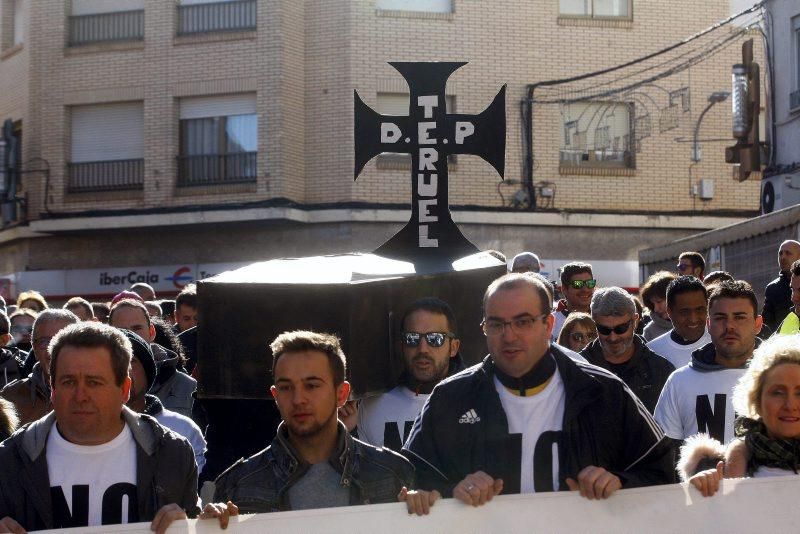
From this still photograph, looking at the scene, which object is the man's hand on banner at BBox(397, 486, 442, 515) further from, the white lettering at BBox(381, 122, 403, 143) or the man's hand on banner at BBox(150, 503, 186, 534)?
the white lettering at BBox(381, 122, 403, 143)

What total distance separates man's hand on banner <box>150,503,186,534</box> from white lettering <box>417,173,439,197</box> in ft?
14.0

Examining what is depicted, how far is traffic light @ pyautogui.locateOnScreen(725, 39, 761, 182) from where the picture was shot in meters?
20.0

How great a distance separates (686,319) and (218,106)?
17.4 m

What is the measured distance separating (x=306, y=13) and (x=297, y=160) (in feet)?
8.82

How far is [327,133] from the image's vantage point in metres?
23.3

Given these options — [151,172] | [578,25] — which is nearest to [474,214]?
[578,25]

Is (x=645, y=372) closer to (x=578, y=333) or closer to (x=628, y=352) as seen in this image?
(x=628, y=352)

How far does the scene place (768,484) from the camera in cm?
453

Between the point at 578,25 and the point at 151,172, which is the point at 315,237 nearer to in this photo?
the point at 151,172

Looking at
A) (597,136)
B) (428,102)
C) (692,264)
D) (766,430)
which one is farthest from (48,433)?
(597,136)

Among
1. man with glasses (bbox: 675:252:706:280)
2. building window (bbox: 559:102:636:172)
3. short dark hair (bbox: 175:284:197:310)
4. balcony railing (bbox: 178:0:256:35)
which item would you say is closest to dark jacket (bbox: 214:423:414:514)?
short dark hair (bbox: 175:284:197:310)

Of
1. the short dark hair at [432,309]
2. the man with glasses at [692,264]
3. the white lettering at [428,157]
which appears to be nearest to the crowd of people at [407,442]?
the short dark hair at [432,309]

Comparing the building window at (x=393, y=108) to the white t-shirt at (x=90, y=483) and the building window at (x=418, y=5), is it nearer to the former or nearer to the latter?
the building window at (x=418, y=5)

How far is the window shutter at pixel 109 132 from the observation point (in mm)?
24703
